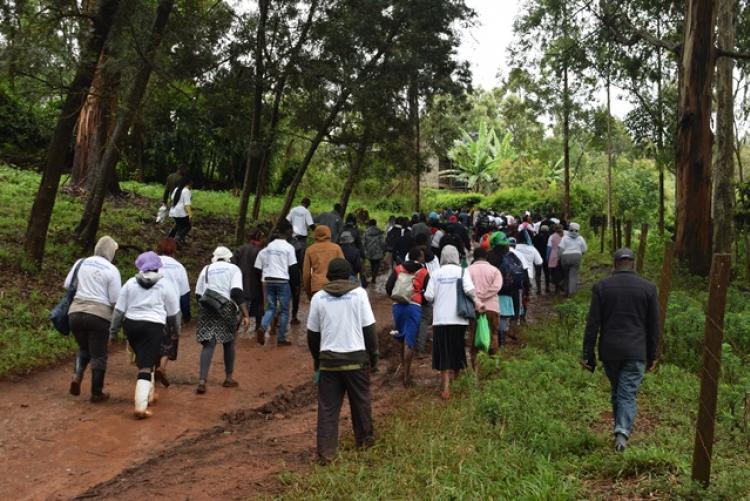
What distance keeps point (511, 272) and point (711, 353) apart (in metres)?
6.67

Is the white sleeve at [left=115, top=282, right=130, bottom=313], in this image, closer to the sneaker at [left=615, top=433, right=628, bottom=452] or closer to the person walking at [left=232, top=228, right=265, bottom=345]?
the person walking at [left=232, top=228, right=265, bottom=345]

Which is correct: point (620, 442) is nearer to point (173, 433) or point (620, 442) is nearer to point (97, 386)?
point (173, 433)

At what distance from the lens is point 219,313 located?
912 centimetres

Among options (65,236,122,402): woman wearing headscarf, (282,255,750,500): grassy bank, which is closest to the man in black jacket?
(282,255,750,500): grassy bank

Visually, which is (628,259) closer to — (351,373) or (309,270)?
(351,373)

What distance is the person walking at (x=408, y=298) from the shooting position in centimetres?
964

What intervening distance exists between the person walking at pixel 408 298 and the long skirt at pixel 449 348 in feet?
1.97

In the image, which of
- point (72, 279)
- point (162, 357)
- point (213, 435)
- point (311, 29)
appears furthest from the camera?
point (311, 29)

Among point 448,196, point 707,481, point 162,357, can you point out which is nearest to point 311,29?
point 162,357

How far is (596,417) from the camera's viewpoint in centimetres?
795

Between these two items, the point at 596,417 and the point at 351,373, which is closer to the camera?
the point at 351,373

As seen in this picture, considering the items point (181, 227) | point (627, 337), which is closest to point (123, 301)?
point (627, 337)

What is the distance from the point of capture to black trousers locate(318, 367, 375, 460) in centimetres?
682

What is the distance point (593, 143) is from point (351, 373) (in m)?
30.7
